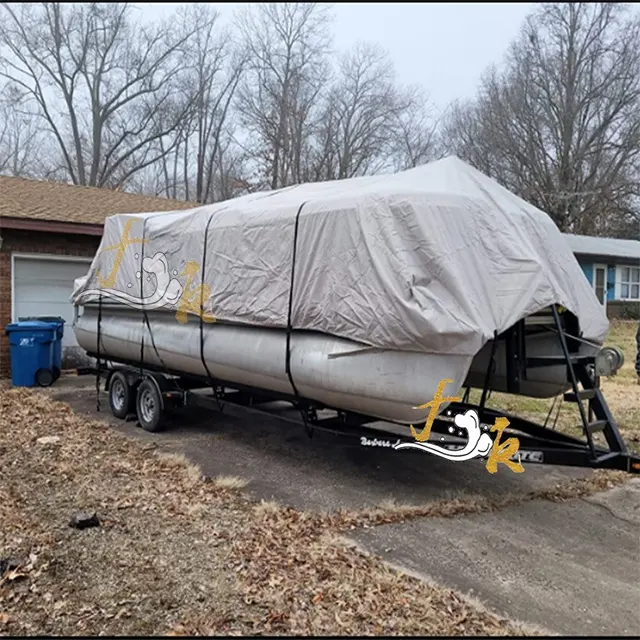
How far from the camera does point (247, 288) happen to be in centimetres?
637

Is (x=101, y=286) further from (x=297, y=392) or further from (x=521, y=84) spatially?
(x=521, y=84)

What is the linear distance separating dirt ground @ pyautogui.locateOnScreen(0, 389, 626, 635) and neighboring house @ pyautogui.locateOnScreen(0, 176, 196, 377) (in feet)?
21.4

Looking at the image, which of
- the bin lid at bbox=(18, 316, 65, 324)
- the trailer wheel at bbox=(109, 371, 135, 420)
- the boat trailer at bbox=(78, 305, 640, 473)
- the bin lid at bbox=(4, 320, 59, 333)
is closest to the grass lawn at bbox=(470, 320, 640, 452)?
the boat trailer at bbox=(78, 305, 640, 473)

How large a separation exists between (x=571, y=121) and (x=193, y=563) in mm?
31700

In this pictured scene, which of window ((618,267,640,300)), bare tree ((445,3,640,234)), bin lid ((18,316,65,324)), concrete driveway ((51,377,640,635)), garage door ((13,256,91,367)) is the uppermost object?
bare tree ((445,3,640,234))

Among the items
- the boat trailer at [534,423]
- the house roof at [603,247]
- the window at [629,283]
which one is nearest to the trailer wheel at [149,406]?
the boat trailer at [534,423]

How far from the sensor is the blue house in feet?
85.1

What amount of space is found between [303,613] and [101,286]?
6599 millimetres

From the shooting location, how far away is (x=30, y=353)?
35.6 ft

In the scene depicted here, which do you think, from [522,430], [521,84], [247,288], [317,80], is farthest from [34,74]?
[522,430]

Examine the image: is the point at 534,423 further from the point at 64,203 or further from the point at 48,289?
the point at 64,203

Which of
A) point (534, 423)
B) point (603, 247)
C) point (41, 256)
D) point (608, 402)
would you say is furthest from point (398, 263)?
point (603, 247)

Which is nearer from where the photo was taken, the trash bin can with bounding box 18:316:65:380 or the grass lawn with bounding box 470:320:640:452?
the grass lawn with bounding box 470:320:640:452

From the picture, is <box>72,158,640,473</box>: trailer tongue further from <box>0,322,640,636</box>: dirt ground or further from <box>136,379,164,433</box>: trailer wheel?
<box>0,322,640,636</box>: dirt ground
